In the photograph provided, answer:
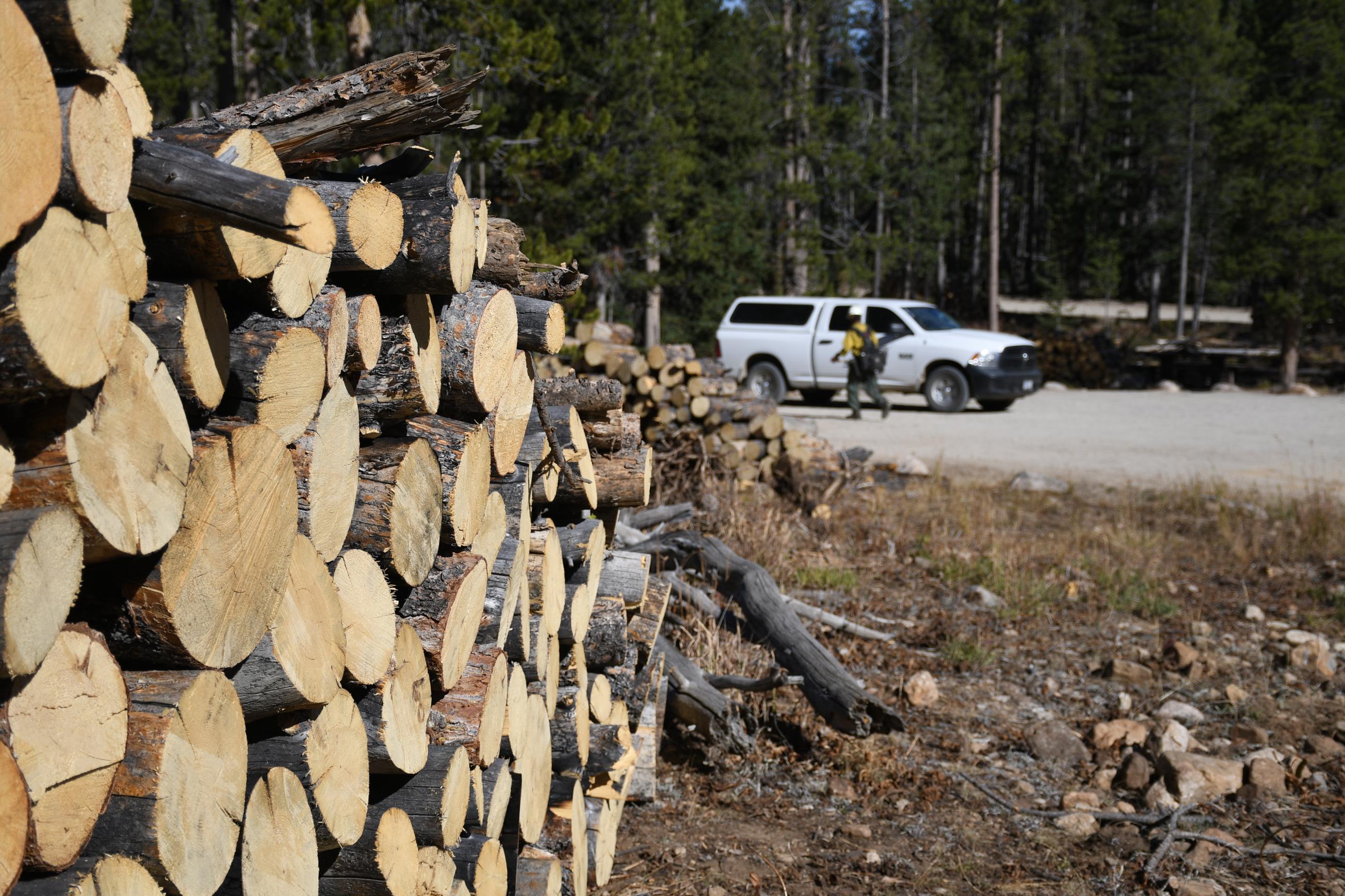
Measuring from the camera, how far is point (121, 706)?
59.8 inches

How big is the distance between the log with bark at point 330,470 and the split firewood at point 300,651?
0.16 feet

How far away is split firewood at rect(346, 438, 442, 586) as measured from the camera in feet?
7.45

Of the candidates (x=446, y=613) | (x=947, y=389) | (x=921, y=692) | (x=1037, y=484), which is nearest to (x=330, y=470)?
(x=446, y=613)

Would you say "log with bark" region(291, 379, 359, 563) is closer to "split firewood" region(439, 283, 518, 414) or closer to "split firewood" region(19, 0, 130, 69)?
"split firewood" region(439, 283, 518, 414)

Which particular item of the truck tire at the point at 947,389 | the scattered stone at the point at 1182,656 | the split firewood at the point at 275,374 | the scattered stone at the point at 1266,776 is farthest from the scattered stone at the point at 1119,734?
the truck tire at the point at 947,389

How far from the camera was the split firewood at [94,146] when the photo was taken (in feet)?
4.46

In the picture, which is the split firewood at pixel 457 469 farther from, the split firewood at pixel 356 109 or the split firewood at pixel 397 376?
the split firewood at pixel 356 109

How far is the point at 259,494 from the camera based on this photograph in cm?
178

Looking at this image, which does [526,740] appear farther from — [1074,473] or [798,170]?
[798,170]

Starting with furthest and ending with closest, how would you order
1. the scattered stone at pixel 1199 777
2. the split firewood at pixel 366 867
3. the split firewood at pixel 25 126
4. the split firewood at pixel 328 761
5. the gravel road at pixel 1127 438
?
the gravel road at pixel 1127 438
the scattered stone at pixel 1199 777
the split firewood at pixel 366 867
the split firewood at pixel 328 761
the split firewood at pixel 25 126

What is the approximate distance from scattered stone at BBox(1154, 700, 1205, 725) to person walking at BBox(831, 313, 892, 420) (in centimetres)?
1070

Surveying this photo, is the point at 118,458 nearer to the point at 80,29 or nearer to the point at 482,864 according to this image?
the point at 80,29

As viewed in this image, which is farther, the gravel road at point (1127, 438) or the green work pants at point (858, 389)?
the green work pants at point (858, 389)

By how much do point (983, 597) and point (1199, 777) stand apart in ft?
8.33
